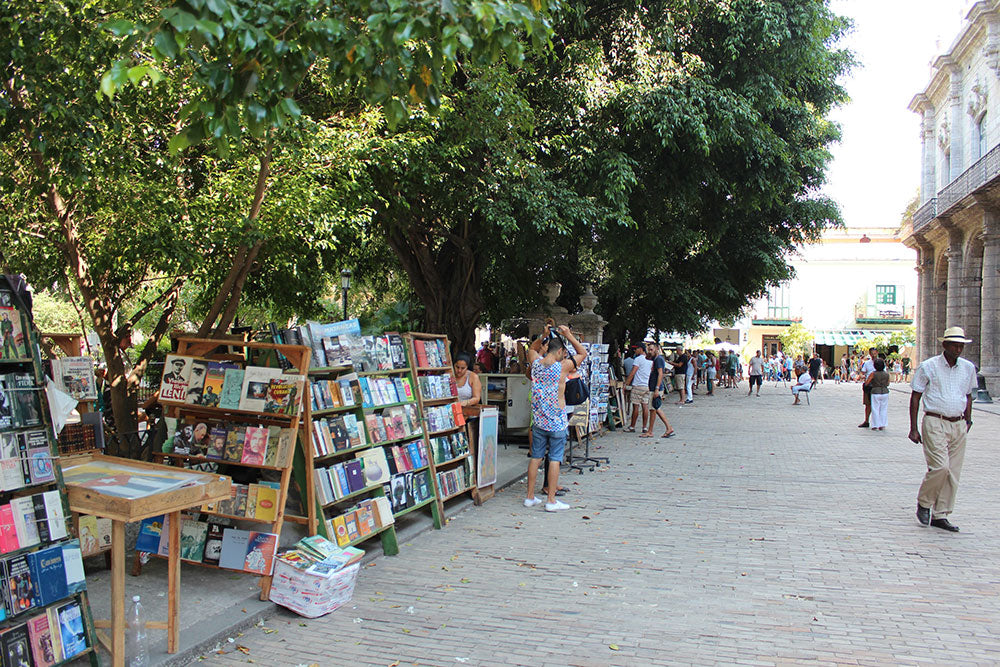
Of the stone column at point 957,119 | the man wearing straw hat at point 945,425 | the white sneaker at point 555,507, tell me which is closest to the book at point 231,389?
the white sneaker at point 555,507

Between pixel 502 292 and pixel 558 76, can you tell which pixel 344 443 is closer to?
pixel 558 76

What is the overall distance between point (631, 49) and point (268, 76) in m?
10.7

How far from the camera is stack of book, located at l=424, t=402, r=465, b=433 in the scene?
7719mm

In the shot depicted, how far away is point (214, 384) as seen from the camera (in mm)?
5656

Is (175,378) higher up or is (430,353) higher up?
(430,353)

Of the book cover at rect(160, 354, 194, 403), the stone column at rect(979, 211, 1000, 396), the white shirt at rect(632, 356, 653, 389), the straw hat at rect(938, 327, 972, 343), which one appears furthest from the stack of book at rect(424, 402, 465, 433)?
the stone column at rect(979, 211, 1000, 396)

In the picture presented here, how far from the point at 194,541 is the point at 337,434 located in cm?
129

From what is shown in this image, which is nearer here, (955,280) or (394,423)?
(394,423)

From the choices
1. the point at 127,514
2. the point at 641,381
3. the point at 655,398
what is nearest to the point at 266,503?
the point at 127,514

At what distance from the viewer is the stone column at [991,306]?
2639cm

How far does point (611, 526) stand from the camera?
7391 mm

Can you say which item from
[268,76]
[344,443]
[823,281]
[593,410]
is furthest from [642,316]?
[823,281]

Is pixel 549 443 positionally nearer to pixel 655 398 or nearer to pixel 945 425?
pixel 945 425

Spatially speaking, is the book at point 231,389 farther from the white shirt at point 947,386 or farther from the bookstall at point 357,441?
the white shirt at point 947,386
